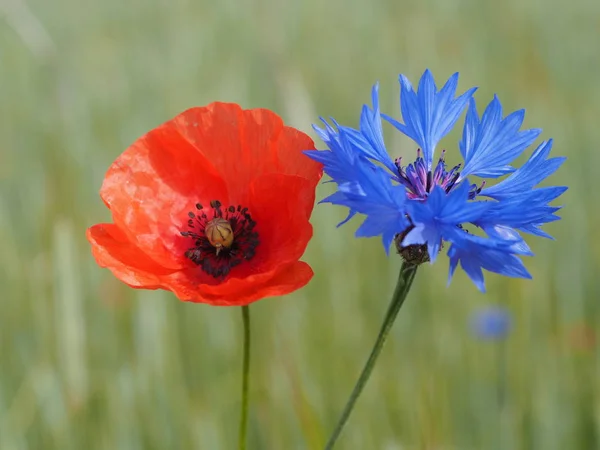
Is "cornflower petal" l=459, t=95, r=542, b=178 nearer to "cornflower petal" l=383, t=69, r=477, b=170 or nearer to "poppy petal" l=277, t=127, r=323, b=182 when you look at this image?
"cornflower petal" l=383, t=69, r=477, b=170

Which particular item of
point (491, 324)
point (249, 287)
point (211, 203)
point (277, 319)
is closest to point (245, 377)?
point (249, 287)

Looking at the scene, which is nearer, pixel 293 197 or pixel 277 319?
pixel 293 197

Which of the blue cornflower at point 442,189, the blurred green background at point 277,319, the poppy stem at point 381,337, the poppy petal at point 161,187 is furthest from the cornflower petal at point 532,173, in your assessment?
the blurred green background at point 277,319

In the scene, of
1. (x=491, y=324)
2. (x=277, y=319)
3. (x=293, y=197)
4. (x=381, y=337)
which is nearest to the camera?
(x=381, y=337)

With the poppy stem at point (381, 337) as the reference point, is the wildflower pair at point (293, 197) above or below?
above

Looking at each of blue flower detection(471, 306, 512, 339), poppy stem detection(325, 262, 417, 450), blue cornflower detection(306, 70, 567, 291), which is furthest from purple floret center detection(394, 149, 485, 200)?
blue flower detection(471, 306, 512, 339)

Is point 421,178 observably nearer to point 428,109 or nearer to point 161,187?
point 428,109

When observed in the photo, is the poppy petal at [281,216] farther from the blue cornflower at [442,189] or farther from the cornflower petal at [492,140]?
the cornflower petal at [492,140]

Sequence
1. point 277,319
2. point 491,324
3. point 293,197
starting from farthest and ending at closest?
point 491,324 < point 277,319 < point 293,197
